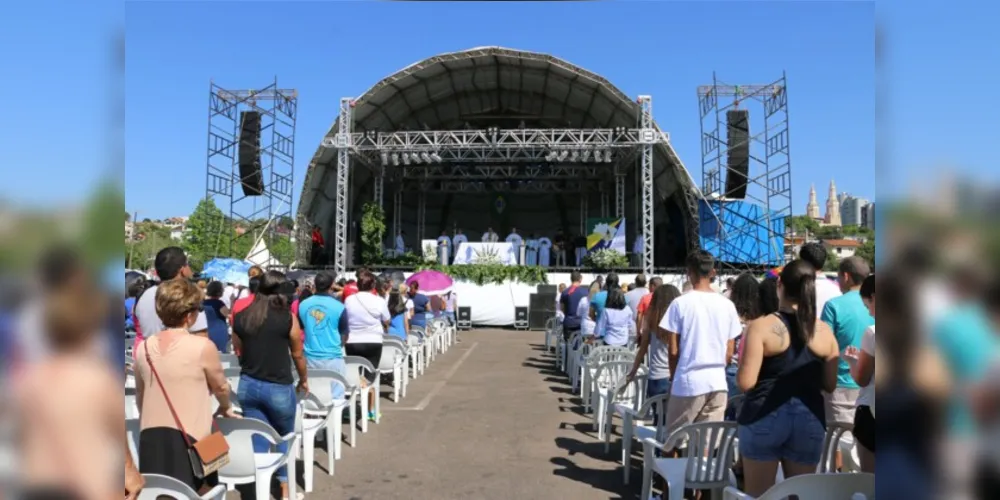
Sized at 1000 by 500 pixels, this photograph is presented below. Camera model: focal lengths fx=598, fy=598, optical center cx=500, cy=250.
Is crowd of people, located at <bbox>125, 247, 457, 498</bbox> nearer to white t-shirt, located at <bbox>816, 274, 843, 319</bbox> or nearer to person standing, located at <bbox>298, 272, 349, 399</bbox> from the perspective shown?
person standing, located at <bbox>298, 272, 349, 399</bbox>

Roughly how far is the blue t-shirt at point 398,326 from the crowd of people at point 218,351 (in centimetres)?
63

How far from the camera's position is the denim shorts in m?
2.75

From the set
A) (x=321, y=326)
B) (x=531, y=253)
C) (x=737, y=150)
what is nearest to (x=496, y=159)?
(x=531, y=253)

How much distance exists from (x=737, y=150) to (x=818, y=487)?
55.7 ft

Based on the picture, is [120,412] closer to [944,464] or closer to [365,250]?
[944,464]

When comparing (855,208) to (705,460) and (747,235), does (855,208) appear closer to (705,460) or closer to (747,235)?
(705,460)

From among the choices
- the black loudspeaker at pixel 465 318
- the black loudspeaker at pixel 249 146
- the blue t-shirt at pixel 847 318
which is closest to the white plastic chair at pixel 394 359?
the blue t-shirt at pixel 847 318

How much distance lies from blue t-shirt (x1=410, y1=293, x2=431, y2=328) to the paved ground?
1.26 meters

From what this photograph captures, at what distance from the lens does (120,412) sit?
1.09m

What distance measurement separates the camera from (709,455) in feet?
10.9

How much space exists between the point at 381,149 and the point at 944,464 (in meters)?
18.2

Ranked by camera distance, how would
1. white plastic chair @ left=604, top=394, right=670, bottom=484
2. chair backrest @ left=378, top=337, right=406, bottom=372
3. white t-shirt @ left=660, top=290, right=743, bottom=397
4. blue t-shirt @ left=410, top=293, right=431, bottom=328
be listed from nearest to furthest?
1. white t-shirt @ left=660, top=290, right=743, bottom=397
2. white plastic chair @ left=604, top=394, right=670, bottom=484
3. chair backrest @ left=378, top=337, right=406, bottom=372
4. blue t-shirt @ left=410, top=293, right=431, bottom=328

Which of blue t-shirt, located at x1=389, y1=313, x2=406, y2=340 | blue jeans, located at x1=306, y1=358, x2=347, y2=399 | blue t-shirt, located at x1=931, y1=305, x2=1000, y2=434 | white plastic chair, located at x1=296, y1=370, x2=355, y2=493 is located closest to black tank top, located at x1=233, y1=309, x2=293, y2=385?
white plastic chair, located at x1=296, y1=370, x2=355, y2=493

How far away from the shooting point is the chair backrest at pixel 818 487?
228 centimetres
